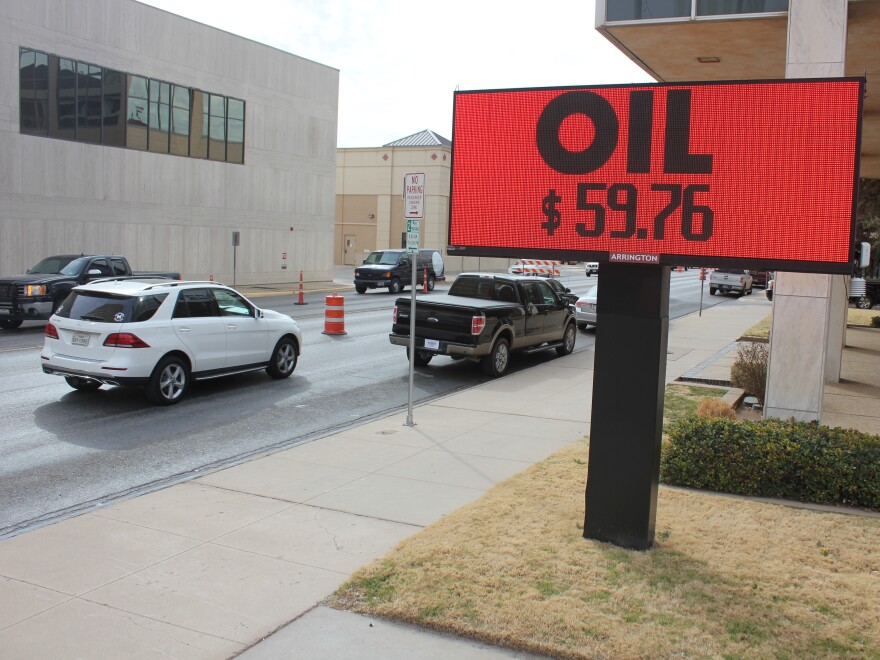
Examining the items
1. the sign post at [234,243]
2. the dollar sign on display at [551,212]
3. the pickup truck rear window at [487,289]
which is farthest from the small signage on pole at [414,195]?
the sign post at [234,243]

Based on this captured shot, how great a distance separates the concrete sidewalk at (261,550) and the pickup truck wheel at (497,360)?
164 inches

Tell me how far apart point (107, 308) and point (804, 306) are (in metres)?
8.96

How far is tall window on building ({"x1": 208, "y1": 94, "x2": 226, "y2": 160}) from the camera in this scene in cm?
3773

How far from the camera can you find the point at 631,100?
19.9 feet

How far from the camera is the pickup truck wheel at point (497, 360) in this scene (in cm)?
1553

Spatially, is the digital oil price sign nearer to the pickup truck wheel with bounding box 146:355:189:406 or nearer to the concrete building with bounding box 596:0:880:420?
the concrete building with bounding box 596:0:880:420

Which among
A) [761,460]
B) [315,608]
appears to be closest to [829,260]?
[761,460]

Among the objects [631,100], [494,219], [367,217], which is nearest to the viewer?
[631,100]

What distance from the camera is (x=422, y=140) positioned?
2554 inches

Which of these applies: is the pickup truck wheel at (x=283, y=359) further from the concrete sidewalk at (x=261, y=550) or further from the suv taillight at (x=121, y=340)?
the concrete sidewalk at (x=261, y=550)

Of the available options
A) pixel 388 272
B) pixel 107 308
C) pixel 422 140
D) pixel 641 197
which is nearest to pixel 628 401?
pixel 641 197

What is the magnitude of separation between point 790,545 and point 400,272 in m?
32.0

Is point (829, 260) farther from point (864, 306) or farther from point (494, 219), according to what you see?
point (864, 306)

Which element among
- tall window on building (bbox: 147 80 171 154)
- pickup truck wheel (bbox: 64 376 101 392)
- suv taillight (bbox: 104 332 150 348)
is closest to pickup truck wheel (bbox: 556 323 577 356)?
pickup truck wheel (bbox: 64 376 101 392)
